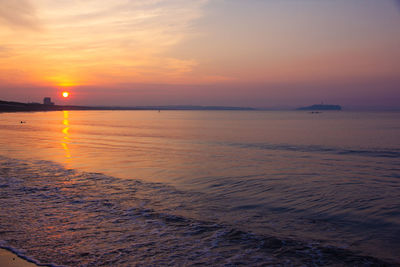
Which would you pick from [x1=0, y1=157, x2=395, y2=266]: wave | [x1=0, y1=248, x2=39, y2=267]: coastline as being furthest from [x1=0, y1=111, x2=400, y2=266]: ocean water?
[x1=0, y1=248, x2=39, y2=267]: coastline

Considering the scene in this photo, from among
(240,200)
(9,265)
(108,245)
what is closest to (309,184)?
(240,200)

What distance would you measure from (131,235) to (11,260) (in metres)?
2.55

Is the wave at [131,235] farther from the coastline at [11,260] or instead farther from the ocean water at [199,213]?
the coastline at [11,260]

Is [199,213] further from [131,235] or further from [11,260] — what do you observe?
[11,260]

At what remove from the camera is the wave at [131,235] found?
689 cm

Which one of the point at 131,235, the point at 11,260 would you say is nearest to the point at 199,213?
the point at 131,235

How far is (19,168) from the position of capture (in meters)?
17.1

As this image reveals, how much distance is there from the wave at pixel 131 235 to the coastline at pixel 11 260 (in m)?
0.13

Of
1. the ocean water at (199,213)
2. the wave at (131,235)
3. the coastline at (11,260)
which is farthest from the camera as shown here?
the ocean water at (199,213)

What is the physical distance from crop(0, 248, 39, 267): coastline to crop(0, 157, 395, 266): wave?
13cm

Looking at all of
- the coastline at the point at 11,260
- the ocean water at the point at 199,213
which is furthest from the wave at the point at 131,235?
the coastline at the point at 11,260

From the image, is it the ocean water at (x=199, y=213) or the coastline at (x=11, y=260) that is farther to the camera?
the ocean water at (x=199, y=213)

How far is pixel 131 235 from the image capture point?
319 inches

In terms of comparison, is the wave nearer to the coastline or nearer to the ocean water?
the ocean water
